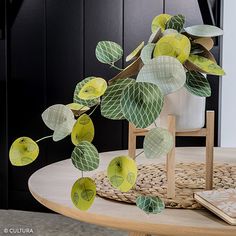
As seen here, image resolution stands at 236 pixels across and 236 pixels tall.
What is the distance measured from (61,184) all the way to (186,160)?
1.49ft

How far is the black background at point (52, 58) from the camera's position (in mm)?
2463

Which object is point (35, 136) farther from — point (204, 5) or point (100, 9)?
point (204, 5)

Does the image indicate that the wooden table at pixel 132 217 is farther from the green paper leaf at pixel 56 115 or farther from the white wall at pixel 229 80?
the white wall at pixel 229 80

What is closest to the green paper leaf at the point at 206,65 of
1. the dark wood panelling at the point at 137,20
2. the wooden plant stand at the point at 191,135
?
the wooden plant stand at the point at 191,135

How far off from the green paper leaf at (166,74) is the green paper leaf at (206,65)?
0.10m

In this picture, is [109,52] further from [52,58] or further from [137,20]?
[52,58]

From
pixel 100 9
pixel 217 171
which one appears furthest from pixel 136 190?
pixel 100 9

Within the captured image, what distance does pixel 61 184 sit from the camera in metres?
0.81

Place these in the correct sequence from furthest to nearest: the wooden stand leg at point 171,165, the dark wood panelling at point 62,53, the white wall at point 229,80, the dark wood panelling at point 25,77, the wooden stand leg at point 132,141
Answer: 1. the dark wood panelling at point 25,77
2. the dark wood panelling at point 62,53
3. the white wall at point 229,80
4. the wooden stand leg at point 132,141
5. the wooden stand leg at point 171,165

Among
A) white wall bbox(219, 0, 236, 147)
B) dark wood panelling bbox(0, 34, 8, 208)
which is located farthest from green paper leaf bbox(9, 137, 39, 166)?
dark wood panelling bbox(0, 34, 8, 208)

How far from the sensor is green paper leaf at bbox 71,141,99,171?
1.52 feet

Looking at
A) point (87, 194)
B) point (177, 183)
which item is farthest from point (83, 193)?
point (177, 183)

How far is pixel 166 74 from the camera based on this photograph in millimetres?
453

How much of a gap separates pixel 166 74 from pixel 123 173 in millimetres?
119
